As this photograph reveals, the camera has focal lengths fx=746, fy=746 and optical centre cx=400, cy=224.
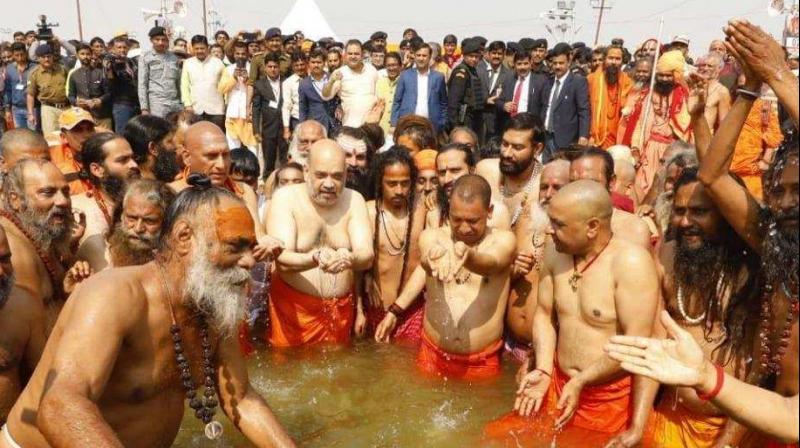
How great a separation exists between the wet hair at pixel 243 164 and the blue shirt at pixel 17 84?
8871mm

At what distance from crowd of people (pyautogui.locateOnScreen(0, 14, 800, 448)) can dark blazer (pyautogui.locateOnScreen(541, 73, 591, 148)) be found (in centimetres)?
94

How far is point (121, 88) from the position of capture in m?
12.0

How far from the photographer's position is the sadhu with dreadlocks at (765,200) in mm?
3023

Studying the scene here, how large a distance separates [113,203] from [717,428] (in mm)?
3786

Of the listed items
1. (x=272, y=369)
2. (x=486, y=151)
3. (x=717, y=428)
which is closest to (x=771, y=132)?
(x=486, y=151)

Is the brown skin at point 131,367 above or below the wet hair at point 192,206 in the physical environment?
below

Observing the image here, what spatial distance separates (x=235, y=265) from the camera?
3.07 metres

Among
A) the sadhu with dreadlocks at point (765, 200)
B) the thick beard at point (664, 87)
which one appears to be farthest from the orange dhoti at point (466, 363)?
the thick beard at point (664, 87)

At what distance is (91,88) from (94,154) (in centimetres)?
817

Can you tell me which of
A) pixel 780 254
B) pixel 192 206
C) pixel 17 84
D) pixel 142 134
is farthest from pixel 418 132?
pixel 17 84

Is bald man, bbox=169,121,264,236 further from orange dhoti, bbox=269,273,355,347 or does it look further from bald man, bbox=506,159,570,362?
bald man, bbox=506,159,570,362

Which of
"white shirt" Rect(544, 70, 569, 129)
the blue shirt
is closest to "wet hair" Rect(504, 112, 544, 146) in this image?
"white shirt" Rect(544, 70, 569, 129)

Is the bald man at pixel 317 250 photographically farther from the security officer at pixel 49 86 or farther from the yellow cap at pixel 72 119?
the security officer at pixel 49 86

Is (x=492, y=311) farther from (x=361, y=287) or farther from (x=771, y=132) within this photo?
(x=771, y=132)
